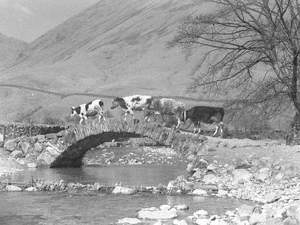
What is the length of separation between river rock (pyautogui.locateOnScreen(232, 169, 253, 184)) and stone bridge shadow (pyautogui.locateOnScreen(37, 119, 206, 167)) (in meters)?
3.92

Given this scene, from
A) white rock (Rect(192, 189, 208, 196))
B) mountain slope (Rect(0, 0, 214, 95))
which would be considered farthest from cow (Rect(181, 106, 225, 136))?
mountain slope (Rect(0, 0, 214, 95))

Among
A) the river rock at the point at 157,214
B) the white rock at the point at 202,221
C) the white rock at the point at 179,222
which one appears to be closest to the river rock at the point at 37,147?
the river rock at the point at 157,214

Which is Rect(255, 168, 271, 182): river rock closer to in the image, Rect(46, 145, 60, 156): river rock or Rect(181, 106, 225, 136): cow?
Rect(181, 106, 225, 136): cow

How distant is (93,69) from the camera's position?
113 metres

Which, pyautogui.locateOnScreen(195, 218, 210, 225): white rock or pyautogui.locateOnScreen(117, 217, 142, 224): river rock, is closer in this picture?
pyautogui.locateOnScreen(195, 218, 210, 225): white rock

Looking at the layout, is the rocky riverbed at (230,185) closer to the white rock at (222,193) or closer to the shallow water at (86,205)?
the white rock at (222,193)

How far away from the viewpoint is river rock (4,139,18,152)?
3453 centimetres

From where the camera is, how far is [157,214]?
1705cm

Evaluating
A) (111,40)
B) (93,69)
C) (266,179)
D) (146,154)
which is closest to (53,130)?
(146,154)

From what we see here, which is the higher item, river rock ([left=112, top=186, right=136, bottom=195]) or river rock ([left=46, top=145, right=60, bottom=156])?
river rock ([left=46, top=145, right=60, bottom=156])

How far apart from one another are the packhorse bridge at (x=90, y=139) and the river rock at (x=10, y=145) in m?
0.17

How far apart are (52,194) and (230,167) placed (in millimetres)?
6340

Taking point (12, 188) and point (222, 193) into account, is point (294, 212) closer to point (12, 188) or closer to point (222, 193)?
point (222, 193)

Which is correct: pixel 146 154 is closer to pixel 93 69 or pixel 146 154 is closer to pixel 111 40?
pixel 93 69
